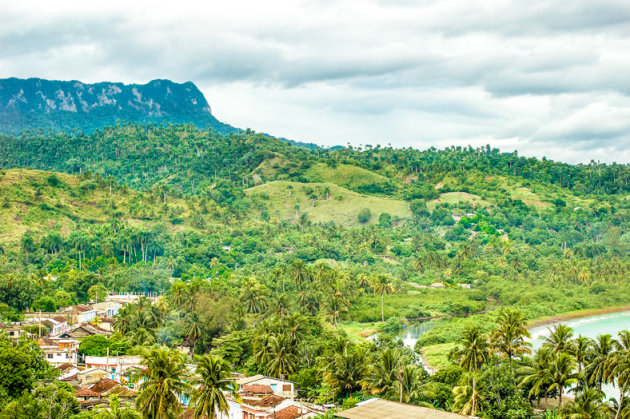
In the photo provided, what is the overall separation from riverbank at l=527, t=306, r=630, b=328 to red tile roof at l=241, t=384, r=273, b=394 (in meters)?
50.3

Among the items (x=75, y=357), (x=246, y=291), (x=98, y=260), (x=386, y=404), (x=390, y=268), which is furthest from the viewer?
(x=390, y=268)

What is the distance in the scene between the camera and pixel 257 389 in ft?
157

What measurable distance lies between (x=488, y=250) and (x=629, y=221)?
49852mm

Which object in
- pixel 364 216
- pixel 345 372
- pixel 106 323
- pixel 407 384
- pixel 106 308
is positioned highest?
pixel 364 216

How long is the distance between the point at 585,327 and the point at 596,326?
2.20 m

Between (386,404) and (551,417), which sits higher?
(386,404)

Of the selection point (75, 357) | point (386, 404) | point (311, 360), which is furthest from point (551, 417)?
point (75, 357)

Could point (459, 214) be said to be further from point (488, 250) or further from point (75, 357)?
point (75, 357)

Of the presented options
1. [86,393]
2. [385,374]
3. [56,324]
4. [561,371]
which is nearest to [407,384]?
[385,374]

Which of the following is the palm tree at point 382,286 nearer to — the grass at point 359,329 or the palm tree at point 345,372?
the grass at point 359,329

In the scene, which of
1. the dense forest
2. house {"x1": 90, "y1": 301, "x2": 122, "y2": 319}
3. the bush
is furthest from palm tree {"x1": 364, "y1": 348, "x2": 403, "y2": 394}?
the bush

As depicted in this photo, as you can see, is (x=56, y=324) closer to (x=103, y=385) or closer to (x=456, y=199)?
(x=103, y=385)

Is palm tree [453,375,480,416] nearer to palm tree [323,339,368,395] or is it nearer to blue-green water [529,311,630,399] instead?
palm tree [323,339,368,395]

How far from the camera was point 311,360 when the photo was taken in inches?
2270
